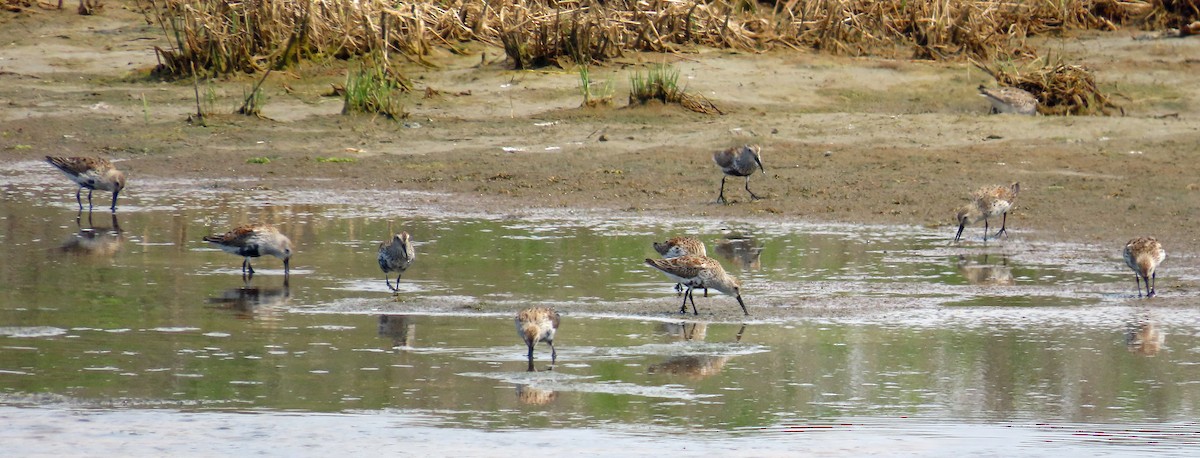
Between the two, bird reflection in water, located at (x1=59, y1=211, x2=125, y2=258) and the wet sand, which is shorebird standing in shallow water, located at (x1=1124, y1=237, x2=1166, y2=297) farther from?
bird reflection in water, located at (x1=59, y1=211, x2=125, y2=258)

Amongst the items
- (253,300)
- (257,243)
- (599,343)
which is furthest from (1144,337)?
(257,243)

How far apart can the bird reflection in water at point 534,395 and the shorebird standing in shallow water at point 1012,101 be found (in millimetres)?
11764

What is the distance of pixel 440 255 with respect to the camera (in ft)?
43.9

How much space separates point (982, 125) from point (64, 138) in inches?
396

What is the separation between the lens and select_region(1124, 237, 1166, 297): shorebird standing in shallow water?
37.2ft

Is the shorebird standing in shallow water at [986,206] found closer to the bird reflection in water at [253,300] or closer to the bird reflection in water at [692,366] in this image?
the bird reflection in water at [692,366]

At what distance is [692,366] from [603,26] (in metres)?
12.3

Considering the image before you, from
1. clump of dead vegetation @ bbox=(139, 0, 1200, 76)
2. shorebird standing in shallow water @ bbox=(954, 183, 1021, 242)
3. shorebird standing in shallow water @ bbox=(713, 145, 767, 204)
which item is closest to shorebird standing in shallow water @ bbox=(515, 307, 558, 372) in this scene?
shorebird standing in shallow water @ bbox=(954, 183, 1021, 242)

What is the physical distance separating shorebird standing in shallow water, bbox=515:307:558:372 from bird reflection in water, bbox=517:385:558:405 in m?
0.42

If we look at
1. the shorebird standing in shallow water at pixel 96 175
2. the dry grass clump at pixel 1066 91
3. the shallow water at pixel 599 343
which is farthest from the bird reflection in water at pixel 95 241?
the dry grass clump at pixel 1066 91

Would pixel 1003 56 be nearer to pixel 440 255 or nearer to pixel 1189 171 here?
pixel 1189 171

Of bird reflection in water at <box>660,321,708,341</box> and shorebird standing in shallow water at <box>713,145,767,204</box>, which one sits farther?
shorebird standing in shallow water at <box>713,145,767,204</box>

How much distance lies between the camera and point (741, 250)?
13.6 meters

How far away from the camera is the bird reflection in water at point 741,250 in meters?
13.0
